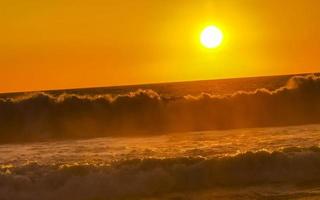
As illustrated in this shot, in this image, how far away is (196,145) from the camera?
2047 cm

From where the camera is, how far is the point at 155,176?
52.7 feet

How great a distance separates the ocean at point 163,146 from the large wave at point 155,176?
0.07 ft

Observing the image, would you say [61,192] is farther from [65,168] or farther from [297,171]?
[297,171]

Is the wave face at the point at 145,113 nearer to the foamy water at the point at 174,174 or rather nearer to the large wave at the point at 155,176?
the foamy water at the point at 174,174

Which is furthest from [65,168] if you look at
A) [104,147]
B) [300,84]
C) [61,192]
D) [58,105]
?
[300,84]

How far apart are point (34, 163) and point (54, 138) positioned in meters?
9.10

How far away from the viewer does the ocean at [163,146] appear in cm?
1577

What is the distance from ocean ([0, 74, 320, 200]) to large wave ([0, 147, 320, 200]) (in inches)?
0.9

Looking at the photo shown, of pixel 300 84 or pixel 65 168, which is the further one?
pixel 300 84

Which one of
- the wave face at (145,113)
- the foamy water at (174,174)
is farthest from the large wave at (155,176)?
the wave face at (145,113)

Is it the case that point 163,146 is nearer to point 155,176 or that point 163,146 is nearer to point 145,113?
point 155,176

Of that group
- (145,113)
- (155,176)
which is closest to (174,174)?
(155,176)

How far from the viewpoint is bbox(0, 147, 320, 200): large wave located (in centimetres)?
1569

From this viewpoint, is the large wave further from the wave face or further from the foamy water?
Result: the wave face
